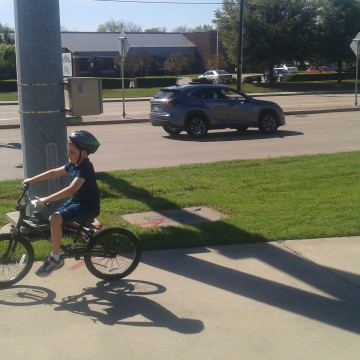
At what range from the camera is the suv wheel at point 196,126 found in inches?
717

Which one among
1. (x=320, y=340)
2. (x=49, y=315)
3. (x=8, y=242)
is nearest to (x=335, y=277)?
(x=320, y=340)

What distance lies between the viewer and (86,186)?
18.2ft

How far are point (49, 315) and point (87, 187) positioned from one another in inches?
50.4

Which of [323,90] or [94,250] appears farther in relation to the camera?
[323,90]

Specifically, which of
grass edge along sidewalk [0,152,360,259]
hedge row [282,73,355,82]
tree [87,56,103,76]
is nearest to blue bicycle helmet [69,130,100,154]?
grass edge along sidewalk [0,152,360,259]

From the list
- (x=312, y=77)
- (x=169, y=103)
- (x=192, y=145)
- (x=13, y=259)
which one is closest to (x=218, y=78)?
(x=312, y=77)

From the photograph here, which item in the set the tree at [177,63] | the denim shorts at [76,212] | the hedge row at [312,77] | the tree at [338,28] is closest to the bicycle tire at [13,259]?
the denim shorts at [76,212]

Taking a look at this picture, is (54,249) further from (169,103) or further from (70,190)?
(169,103)

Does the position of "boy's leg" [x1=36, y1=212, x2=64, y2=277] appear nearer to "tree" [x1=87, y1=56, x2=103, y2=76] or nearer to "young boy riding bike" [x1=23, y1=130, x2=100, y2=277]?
"young boy riding bike" [x1=23, y1=130, x2=100, y2=277]

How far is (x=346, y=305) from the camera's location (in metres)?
5.07

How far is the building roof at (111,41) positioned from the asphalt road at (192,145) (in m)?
55.3

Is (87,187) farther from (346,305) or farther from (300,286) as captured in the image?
(346,305)

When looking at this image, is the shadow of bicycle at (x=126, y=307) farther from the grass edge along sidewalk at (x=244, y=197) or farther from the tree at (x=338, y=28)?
the tree at (x=338, y=28)

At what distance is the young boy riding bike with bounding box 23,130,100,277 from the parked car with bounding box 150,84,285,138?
498 inches
